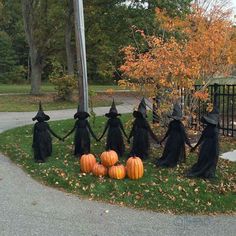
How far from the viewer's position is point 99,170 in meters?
6.82

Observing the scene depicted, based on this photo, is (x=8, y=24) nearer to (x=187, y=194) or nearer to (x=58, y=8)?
(x=58, y=8)

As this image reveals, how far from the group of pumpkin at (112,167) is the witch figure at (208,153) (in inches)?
35.6

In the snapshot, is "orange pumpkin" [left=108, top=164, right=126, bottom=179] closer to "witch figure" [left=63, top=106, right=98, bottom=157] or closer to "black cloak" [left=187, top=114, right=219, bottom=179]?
"black cloak" [left=187, top=114, right=219, bottom=179]

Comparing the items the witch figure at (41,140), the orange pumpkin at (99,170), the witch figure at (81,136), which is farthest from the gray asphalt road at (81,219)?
the witch figure at (81,136)

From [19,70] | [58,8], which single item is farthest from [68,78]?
[19,70]

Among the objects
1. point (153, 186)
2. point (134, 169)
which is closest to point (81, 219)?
point (153, 186)

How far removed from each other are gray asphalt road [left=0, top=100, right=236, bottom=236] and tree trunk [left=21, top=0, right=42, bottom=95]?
66.0 ft

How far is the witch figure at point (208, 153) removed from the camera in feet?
21.5

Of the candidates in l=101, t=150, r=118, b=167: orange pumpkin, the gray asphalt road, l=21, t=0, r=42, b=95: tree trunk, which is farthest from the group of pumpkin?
l=21, t=0, r=42, b=95: tree trunk

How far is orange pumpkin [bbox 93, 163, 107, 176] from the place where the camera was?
22.3 ft

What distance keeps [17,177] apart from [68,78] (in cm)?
1366

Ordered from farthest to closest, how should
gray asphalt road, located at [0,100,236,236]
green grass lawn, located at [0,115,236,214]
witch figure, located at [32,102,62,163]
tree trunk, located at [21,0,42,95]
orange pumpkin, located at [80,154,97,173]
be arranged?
tree trunk, located at [21,0,42,95], witch figure, located at [32,102,62,163], orange pumpkin, located at [80,154,97,173], green grass lawn, located at [0,115,236,214], gray asphalt road, located at [0,100,236,236]

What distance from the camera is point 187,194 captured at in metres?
5.96

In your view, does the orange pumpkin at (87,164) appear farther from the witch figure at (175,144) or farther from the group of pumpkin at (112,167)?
the witch figure at (175,144)
